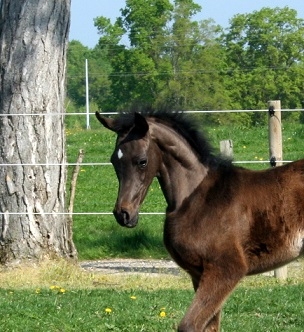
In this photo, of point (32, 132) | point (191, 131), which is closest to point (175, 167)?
point (191, 131)

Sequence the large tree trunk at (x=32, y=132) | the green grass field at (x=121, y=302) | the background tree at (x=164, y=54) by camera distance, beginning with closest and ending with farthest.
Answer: the green grass field at (x=121, y=302)
the large tree trunk at (x=32, y=132)
the background tree at (x=164, y=54)

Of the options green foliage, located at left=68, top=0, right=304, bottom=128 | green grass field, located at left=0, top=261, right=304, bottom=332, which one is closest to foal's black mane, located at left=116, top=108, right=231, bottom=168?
green grass field, located at left=0, top=261, right=304, bottom=332

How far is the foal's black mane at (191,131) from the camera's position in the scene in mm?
6895

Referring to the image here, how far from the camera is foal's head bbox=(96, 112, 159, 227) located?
21.1ft

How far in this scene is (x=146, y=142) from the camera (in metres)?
6.61

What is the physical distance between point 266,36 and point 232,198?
143 feet

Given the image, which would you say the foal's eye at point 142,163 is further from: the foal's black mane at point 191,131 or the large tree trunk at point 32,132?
the large tree trunk at point 32,132

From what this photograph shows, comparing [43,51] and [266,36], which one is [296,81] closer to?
[266,36]

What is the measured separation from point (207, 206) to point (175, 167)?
1.17 feet

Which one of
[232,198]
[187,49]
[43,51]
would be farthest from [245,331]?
[187,49]

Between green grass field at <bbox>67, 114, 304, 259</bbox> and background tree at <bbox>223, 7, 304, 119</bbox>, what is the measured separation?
22.0 meters

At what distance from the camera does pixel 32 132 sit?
10.9 m

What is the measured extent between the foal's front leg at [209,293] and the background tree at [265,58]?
1384 inches

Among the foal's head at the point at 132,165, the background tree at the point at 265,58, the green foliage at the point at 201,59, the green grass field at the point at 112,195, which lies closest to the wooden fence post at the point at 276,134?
the green grass field at the point at 112,195
